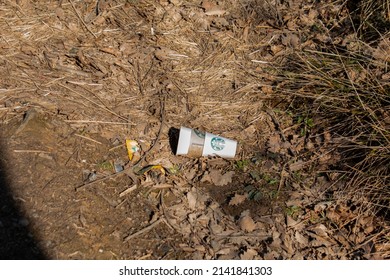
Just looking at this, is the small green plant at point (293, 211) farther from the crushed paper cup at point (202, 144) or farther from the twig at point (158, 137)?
the twig at point (158, 137)

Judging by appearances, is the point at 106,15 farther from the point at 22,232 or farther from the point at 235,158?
the point at 22,232

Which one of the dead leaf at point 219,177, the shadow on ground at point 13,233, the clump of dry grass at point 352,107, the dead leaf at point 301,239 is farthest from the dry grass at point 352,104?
the shadow on ground at point 13,233

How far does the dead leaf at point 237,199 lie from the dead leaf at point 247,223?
13 cm

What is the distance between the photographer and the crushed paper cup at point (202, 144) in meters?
4.35

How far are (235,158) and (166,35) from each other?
4.57ft

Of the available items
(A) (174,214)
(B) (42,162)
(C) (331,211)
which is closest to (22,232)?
(B) (42,162)

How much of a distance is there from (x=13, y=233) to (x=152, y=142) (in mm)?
1275

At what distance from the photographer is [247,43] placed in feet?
17.9

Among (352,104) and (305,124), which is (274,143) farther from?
(352,104)

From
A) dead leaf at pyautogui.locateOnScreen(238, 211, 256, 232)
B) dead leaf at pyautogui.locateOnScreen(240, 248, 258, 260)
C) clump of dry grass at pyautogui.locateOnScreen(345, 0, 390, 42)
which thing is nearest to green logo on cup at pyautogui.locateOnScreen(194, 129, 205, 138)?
dead leaf at pyautogui.locateOnScreen(238, 211, 256, 232)

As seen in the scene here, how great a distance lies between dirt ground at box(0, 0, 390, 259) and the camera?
3.82 meters

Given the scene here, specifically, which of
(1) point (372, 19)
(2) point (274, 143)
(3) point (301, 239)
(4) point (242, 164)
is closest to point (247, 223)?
(3) point (301, 239)

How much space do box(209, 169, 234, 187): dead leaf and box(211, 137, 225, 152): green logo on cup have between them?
0.56 feet

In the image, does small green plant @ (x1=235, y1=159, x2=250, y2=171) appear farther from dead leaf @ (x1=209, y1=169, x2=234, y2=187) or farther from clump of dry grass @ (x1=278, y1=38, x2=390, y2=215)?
clump of dry grass @ (x1=278, y1=38, x2=390, y2=215)
